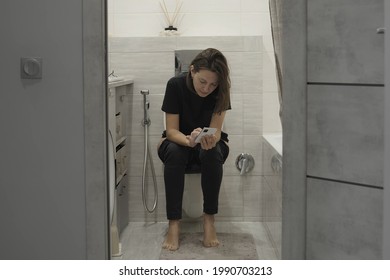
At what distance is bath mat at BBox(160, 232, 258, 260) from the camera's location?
294 centimetres

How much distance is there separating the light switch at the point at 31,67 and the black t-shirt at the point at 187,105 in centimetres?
135

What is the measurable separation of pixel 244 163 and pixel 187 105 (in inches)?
24.2

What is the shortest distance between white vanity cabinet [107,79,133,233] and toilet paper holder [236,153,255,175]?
75 centimetres

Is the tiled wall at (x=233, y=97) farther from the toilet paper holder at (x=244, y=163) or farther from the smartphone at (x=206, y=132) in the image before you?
the smartphone at (x=206, y=132)

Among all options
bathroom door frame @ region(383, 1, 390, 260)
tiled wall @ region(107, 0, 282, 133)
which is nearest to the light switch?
bathroom door frame @ region(383, 1, 390, 260)

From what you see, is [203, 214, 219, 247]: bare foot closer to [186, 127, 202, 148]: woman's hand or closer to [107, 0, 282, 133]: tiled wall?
[186, 127, 202, 148]: woman's hand

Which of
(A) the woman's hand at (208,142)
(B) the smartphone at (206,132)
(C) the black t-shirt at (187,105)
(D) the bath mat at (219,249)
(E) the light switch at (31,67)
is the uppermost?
(E) the light switch at (31,67)

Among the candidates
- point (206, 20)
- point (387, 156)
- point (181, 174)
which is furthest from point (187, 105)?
point (387, 156)

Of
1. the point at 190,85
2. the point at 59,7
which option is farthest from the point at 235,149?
the point at 59,7

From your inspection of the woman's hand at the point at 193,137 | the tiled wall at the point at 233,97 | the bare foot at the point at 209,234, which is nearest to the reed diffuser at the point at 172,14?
the tiled wall at the point at 233,97

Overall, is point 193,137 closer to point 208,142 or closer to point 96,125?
point 208,142

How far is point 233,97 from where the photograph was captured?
3.57 metres

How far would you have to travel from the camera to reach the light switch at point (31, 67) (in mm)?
1912

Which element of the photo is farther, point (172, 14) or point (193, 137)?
point (172, 14)
